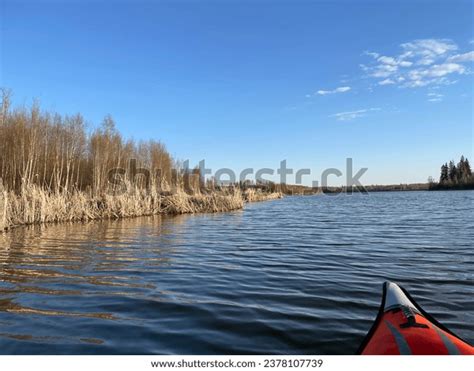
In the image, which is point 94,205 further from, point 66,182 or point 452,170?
point 452,170

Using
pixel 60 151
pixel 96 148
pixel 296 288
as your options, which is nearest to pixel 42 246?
pixel 296 288

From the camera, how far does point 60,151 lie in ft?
69.5

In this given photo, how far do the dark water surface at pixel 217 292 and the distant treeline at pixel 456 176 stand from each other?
7103 cm

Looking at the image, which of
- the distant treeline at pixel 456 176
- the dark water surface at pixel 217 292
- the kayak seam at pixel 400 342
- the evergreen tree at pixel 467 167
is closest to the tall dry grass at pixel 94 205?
the dark water surface at pixel 217 292

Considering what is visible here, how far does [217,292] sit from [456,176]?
90796 millimetres

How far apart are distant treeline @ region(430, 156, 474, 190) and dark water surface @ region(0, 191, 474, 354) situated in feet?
233

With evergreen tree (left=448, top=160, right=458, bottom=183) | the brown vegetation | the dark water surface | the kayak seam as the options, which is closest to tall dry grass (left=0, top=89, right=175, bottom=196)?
the brown vegetation

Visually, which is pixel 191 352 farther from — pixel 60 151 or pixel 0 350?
pixel 60 151

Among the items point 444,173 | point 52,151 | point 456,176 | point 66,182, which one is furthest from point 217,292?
point 444,173

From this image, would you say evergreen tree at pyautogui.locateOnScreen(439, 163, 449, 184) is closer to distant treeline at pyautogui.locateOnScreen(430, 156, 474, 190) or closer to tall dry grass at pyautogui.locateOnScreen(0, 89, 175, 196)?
distant treeline at pyautogui.locateOnScreen(430, 156, 474, 190)

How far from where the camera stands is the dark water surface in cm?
362

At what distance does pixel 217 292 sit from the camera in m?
5.36

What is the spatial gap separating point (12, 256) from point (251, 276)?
5.81m
